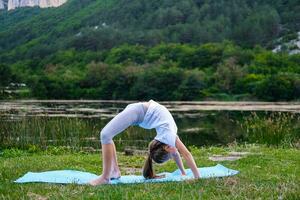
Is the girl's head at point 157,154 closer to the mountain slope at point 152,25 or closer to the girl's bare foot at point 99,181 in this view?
the girl's bare foot at point 99,181

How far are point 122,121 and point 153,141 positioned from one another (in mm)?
562

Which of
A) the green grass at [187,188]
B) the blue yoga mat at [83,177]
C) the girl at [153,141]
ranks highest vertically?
the girl at [153,141]

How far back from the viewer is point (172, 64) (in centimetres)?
9075

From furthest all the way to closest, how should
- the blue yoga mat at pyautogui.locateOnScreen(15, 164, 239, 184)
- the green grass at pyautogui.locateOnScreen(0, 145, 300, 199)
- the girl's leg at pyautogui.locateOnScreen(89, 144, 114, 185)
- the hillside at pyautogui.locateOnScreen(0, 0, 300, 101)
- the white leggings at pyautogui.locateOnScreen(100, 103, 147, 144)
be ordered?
the hillside at pyautogui.locateOnScreen(0, 0, 300, 101), the white leggings at pyautogui.locateOnScreen(100, 103, 147, 144), the girl's leg at pyautogui.locateOnScreen(89, 144, 114, 185), the blue yoga mat at pyautogui.locateOnScreen(15, 164, 239, 184), the green grass at pyautogui.locateOnScreen(0, 145, 300, 199)

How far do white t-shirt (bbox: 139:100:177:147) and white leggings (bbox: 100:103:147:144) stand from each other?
104mm

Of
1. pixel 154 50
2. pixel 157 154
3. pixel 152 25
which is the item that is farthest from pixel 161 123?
pixel 152 25

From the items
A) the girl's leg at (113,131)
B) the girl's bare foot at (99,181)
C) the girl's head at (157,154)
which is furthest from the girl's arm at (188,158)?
the girl's bare foot at (99,181)

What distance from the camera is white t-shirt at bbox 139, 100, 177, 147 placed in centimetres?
822

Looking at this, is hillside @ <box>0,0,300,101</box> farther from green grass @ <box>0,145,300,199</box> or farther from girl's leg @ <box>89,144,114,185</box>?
girl's leg @ <box>89,144,114,185</box>

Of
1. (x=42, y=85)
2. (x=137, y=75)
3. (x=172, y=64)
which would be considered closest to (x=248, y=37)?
(x=172, y=64)

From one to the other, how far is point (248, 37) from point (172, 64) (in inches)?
1454

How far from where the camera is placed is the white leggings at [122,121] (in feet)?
27.4

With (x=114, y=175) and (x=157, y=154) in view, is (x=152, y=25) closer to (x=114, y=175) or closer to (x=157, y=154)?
(x=114, y=175)

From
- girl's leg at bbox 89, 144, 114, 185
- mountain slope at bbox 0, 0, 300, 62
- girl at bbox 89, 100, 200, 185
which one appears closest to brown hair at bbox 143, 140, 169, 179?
girl at bbox 89, 100, 200, 185
